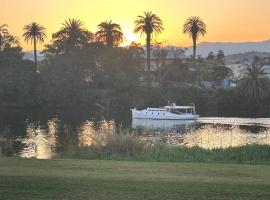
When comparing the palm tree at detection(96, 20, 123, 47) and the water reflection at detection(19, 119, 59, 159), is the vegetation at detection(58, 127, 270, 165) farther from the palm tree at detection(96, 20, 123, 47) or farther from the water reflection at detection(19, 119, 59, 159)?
the palm tree at detection(96, 20, 123, 47)

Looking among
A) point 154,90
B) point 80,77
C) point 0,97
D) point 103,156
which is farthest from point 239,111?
point 103,156

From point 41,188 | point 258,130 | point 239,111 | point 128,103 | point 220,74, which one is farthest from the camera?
point 220,74

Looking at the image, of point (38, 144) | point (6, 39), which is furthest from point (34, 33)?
point (38, 144)

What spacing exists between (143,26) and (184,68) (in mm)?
15734

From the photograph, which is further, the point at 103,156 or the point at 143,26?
the point at 143,26

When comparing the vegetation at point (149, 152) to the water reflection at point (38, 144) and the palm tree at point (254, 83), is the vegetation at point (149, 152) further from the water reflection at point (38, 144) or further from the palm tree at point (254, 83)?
the palm tree at point (254, 83)

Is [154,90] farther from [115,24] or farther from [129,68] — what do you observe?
[115,24]

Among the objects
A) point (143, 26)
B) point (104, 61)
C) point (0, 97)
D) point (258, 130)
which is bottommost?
point (258, 130)

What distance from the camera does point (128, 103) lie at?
362 feet

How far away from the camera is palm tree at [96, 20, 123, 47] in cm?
12081

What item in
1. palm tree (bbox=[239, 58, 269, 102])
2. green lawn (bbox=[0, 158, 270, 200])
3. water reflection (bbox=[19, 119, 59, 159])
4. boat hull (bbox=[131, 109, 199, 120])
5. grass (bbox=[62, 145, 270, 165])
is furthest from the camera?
palm tree (bbox=[239, 58, 269, 102])

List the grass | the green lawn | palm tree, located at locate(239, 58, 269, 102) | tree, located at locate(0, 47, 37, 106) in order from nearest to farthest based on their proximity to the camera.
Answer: the green lawn → the grass → palm tree, located at locate(239, 58, 269, 102) → tree, located at locate(0, 47, 37, 106)

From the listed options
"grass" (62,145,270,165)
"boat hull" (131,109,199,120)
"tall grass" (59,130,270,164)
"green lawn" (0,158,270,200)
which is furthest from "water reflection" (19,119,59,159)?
"boat hull" (131,109,199,120)

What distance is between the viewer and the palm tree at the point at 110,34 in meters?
121
